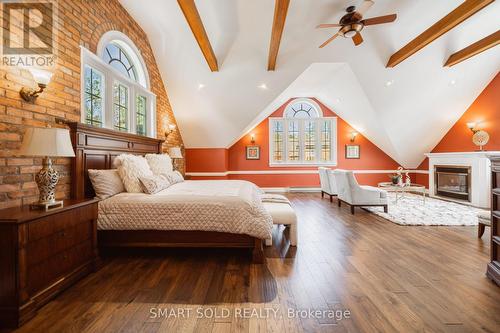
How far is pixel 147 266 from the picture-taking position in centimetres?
225

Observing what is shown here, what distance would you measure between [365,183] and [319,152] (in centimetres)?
181

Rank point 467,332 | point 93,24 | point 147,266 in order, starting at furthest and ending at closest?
1. point 93,24
2. point 147,266
3. point 467,332

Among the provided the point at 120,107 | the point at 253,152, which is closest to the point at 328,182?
the point at 253,152

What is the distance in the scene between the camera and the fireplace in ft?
17.1

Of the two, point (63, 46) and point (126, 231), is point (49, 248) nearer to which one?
point (126, 231)

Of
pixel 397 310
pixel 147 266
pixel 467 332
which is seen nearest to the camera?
pixel 467 332

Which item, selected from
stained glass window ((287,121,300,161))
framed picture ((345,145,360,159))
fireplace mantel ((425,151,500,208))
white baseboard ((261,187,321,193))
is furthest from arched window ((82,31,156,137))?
fireplace mantel ((425,151,500,208))

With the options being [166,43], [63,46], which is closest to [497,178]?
[63,46]

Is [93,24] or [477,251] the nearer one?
[477,251]

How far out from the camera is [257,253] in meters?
2.32

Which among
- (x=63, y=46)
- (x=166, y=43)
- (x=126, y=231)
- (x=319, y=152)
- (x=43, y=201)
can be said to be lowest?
(x=126, y=231)

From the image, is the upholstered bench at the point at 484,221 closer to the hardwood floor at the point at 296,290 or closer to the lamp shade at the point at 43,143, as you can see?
the hardwood floor at the point at 296,290

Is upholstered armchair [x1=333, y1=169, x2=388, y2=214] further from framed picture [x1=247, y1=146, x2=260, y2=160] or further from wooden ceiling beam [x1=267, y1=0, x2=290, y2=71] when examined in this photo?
framed picture [x1=247, y1=146, x2=260, y2=160]

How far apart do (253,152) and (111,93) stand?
474 centimetres
